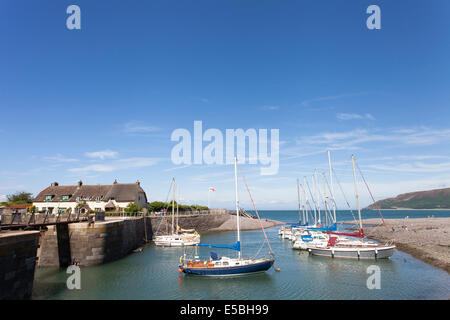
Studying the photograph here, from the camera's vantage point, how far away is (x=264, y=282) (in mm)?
27703

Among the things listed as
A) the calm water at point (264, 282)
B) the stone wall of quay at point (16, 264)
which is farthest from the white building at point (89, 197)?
the stone wall of quay at point (16, 264)

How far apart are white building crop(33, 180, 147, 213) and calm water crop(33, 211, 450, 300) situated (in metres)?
32.5

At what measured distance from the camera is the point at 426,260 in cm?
3497

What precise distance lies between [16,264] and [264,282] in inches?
895

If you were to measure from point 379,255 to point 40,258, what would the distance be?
48005mm

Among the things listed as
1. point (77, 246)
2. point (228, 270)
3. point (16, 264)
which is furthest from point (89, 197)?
point (228, 270)

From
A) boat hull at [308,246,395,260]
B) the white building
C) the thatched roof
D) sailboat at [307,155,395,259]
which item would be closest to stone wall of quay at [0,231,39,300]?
sailboat at [307,155,395,259]

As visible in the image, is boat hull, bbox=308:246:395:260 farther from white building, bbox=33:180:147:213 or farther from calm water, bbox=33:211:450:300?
white building, bbox=33:180:147:213

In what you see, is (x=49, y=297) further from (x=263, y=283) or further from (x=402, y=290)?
(x=402, y=290)

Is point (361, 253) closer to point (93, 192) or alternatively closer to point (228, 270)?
point (228, 270)

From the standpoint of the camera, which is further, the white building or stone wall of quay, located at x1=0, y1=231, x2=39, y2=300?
the white building

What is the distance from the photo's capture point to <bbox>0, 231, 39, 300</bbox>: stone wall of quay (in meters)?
18.0

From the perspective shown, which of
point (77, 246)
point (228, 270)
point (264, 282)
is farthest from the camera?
point (77, 246)
